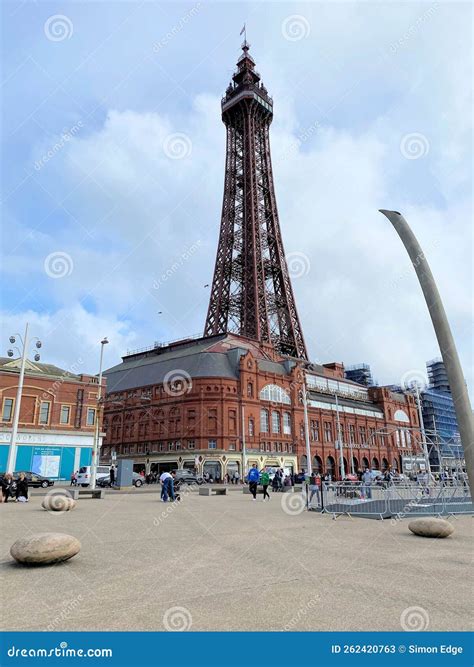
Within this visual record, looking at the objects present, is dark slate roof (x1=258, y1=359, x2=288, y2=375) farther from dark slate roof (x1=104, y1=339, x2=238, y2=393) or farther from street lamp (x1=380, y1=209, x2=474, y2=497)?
street lamp (x1=380, y1=209, x2=474, y2=497)

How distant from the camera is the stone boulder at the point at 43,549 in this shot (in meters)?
7.65

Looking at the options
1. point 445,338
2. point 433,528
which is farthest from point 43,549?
point 433,528

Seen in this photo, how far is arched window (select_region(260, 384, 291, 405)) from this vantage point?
65.2 m

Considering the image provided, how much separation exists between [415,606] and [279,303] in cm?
8787

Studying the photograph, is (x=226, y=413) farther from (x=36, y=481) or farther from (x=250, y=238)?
(x=250, y=238)

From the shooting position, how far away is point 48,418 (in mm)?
40844

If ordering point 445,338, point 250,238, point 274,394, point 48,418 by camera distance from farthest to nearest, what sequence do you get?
point 250,238 → point 274,394 → point 48,418 → point 445,338

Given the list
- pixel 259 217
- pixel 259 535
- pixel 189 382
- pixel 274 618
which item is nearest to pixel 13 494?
pixel 259 535

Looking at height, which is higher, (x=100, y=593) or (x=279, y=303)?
(x=279, y=303)

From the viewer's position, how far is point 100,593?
Answer: 633 centimetres

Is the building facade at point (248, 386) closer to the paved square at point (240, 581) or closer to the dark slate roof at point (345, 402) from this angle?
the dark slate roof at point (345, 402)

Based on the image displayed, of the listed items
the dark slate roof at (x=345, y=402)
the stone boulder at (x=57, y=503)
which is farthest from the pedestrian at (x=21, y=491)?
the dark slate roof at (x=345, y=402)

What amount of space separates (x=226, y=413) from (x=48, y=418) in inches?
934
